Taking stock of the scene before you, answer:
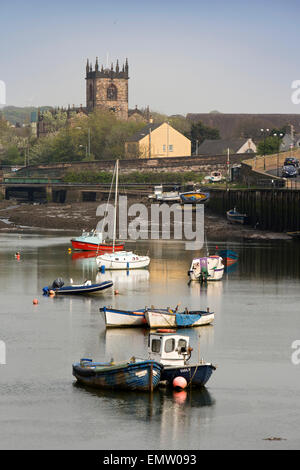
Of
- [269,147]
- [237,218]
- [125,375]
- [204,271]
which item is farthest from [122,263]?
[269,147]

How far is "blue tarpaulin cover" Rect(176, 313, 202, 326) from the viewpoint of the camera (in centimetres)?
4434

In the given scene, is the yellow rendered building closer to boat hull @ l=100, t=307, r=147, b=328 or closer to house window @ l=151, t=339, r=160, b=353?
boat hull @ l=100, t=307, r=147, b=328

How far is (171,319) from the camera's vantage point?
44.3 metres

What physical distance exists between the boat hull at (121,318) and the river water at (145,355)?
59 centimetres

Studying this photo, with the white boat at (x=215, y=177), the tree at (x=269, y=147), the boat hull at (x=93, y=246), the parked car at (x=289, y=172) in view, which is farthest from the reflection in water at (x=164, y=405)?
the tree at (x=269, y=147)

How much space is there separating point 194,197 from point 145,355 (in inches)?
3330

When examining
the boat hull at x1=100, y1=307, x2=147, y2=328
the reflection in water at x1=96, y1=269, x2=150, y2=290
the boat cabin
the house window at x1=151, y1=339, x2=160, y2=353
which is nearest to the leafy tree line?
the reflection in water at x1=96, y1=269, x2=150, y2=290

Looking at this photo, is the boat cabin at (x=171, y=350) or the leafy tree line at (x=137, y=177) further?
the leafy tree line at (x=137, y=177)

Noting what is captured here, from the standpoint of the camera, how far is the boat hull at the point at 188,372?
109 ft

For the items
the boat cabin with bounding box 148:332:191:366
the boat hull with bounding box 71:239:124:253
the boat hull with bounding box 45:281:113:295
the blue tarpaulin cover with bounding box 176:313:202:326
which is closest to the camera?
the boat cabin with bounding box 148:332:191:366

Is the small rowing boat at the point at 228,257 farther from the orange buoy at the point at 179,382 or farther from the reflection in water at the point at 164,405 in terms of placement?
the orange buoy at the point at 179,382

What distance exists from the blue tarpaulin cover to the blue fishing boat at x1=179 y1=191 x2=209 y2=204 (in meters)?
77.7

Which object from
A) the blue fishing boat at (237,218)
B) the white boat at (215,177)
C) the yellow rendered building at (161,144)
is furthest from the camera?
the yellow rendered building at (161,144)
